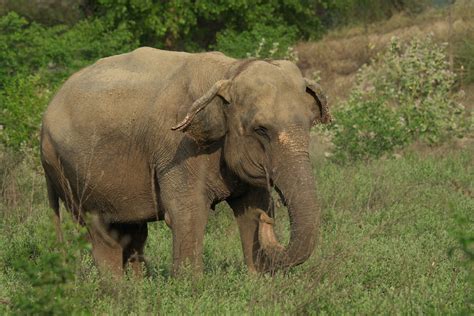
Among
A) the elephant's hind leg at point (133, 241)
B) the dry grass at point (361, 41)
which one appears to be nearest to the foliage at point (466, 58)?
the dry grass at point (361, 41)

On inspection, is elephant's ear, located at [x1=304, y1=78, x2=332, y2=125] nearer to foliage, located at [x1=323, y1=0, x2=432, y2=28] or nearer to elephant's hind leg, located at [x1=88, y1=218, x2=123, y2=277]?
elephant's hind leg, located at [x1=88, y1=218, x2=123, y2=277]

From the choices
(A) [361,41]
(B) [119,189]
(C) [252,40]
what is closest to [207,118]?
(B) [119,189]

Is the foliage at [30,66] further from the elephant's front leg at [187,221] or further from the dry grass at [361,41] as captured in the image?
the elephant's front leg at [187,221]

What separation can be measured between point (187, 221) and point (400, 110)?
34.3 feet

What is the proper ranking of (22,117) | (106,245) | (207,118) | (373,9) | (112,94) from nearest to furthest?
(207,118) < (112,94) < (106,245) < (22,117) < (373,9)

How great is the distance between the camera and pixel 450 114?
66.3 feet

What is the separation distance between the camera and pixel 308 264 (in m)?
9.79

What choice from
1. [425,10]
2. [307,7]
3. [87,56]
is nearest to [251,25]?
[307,7]

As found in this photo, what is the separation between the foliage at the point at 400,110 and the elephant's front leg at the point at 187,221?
8.87m

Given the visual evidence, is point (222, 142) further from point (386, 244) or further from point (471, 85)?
point (471, 85)

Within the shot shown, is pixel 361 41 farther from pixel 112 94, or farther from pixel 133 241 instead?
pixel 112 94

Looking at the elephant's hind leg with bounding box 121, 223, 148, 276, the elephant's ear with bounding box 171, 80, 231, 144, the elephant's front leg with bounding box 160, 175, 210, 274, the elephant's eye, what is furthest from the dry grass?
the elephant's eye

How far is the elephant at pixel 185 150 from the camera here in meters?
8.76

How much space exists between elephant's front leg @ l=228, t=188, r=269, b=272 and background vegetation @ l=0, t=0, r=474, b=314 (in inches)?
6.5
